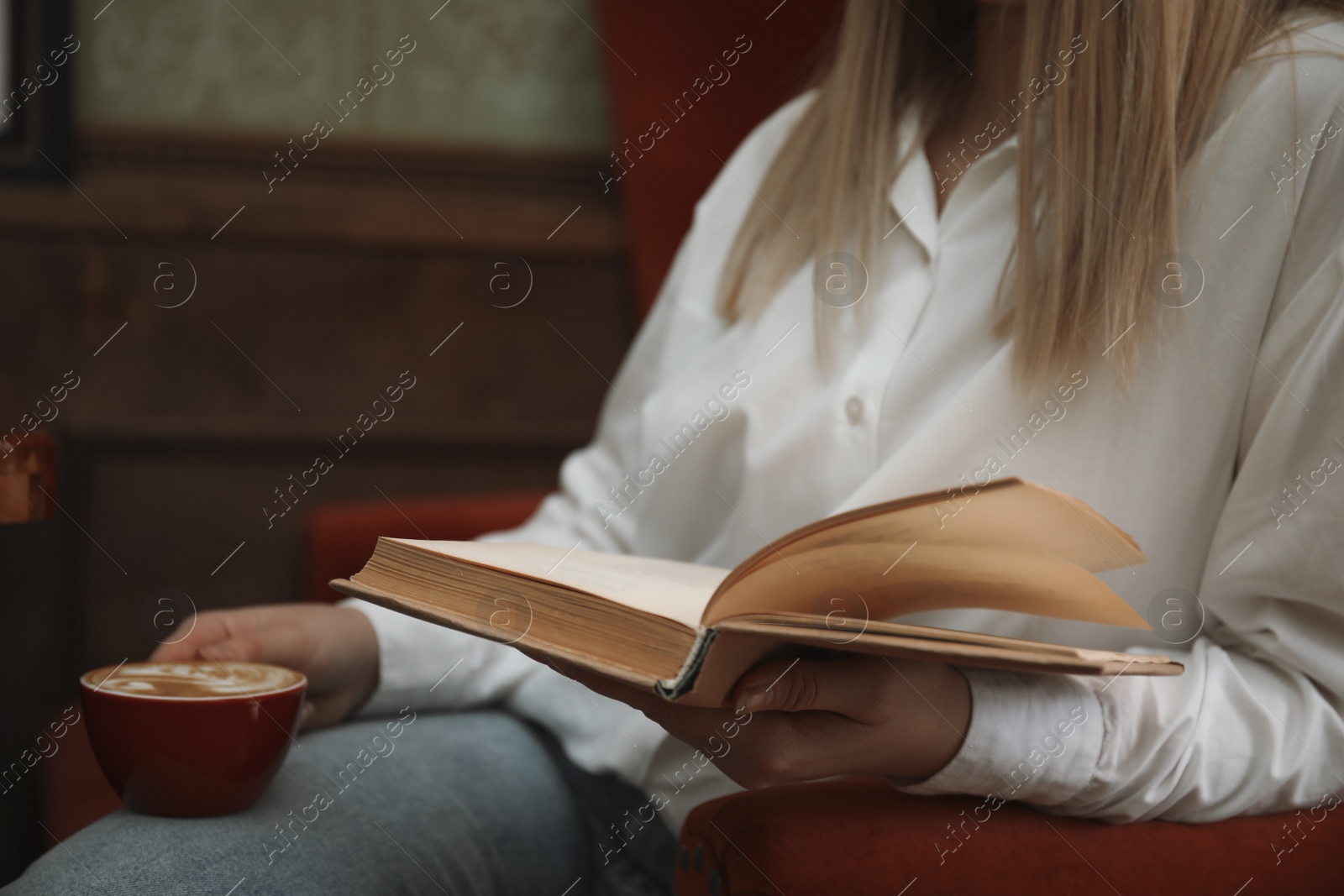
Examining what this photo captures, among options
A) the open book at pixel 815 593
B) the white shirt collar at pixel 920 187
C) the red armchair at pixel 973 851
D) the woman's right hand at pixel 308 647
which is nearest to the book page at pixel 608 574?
the open book at pixel 815 593

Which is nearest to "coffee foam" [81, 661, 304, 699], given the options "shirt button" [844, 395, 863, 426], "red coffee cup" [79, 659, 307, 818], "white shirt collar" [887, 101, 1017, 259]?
"red coffee cup" [79, 659, 307, 818]

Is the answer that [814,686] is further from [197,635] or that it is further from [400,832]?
[197,635]

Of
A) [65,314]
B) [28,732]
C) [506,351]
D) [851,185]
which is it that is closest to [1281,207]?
[851,185]

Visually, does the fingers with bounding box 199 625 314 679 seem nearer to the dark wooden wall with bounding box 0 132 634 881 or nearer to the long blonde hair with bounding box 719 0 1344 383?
the long blonde hair with bounding box 719 0 1344 383

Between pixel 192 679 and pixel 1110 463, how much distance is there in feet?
1.71

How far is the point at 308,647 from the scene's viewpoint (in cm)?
66

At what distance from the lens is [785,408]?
752mm

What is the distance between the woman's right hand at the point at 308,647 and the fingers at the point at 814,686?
1.15ft

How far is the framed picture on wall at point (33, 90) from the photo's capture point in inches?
56.8

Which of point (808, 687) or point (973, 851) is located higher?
point (808, 687)

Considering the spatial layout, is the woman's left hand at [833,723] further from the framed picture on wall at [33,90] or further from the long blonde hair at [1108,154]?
the framed picture on wall at [33,90]

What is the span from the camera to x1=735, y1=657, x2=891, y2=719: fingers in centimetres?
41

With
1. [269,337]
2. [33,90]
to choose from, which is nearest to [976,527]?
[269,337]

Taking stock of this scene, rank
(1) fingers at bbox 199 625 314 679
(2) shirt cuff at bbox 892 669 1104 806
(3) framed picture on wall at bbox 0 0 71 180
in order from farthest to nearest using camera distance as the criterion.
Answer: (3) framed picture on wall at bbox 0 0 71 180
(1) fingers at bbox 199 625 314 679
(2) shirt cuff at bbox 892 669 1104 806
